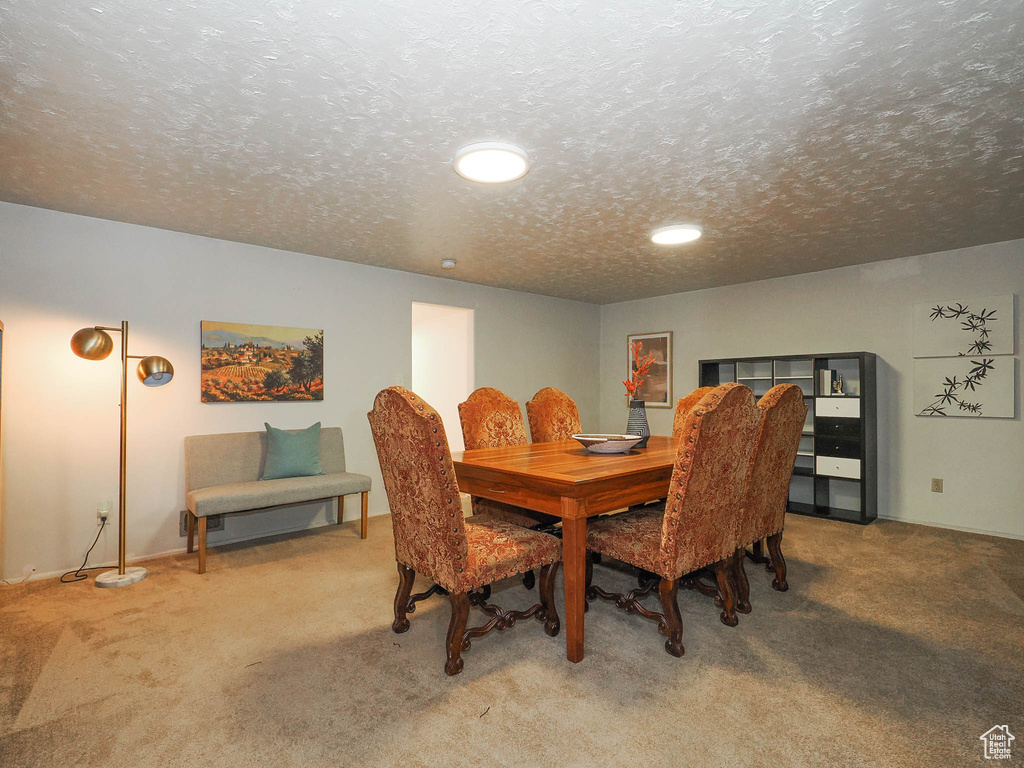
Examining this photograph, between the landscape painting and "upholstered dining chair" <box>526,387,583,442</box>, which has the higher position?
the landscape painting

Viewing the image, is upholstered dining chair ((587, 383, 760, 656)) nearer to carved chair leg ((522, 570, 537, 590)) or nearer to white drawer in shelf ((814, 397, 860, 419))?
carved chair leg ((522, 570, 537, 590))

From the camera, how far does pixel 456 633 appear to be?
212 cm

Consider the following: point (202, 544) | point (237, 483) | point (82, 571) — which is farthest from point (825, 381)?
point (82, 571)

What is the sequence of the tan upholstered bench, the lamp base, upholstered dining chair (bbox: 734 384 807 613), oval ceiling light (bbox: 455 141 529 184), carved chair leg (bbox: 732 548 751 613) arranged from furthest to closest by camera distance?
the tan upholstered bench
the lamp base
carved chair leg (bbox: 732 548 751 613)
upholstered dining chair (bbox: 734 384 807 613)
oval ceiling light (bbox: 455 141 529 184)

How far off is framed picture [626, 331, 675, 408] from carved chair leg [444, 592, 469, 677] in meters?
4.60

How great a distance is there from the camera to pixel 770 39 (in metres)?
1.71

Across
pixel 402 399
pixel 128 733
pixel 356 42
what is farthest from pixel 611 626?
pixel 356 42

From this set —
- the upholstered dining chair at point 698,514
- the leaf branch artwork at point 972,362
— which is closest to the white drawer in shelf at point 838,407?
the leaf branch artwork at point 972,362

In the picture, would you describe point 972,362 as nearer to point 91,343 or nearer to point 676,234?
point 676,234

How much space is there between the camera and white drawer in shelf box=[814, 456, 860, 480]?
15.0ft

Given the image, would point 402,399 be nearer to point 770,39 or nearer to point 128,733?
point 128,733

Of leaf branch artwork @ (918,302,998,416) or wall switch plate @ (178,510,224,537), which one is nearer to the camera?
wall switch plate @ (178,510,224,537)

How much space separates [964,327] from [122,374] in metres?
6.14

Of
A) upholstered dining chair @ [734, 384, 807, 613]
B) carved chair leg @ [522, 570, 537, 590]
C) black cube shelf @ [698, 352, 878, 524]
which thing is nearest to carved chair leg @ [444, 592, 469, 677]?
carved chair leg @ [522, 570, 537, 590]
